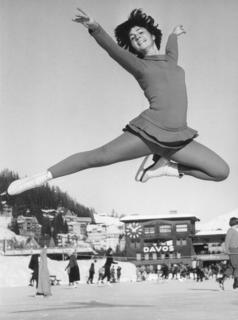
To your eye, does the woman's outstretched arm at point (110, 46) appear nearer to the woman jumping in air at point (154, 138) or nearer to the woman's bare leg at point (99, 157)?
the woman jumping in air at point (154, 138)

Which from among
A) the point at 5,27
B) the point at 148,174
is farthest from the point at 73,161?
the point at 5,27

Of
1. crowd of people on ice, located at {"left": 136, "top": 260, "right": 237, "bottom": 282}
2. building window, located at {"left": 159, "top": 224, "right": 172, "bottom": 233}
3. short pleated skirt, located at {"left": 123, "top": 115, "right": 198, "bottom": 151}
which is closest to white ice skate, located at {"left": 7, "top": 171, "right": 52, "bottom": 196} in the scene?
short pleated skirt, located at {"left": 123, "top": 115, "right": 198, "bottom": 151}

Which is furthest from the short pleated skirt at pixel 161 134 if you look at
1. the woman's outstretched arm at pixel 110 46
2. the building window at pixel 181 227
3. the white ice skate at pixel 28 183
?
the building window at pixel 181 227

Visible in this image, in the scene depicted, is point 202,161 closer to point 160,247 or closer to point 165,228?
point 160,247

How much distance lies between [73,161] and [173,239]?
6453cm

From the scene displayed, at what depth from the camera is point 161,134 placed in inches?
160

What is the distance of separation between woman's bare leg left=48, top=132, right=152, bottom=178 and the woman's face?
2.46 feet

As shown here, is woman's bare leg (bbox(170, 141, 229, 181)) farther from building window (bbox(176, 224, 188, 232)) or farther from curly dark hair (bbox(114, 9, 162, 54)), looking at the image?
building window (bbox(176, 224, 188, 232))

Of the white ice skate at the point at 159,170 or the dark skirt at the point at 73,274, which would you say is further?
the dark skirt at the point at 73,274

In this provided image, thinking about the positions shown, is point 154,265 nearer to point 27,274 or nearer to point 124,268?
point 124,268

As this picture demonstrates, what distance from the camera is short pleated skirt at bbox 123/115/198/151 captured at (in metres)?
4.05

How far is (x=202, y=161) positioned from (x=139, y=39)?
3.49 ft

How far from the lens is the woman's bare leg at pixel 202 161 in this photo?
402 centimetres

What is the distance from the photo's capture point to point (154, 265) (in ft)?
209
